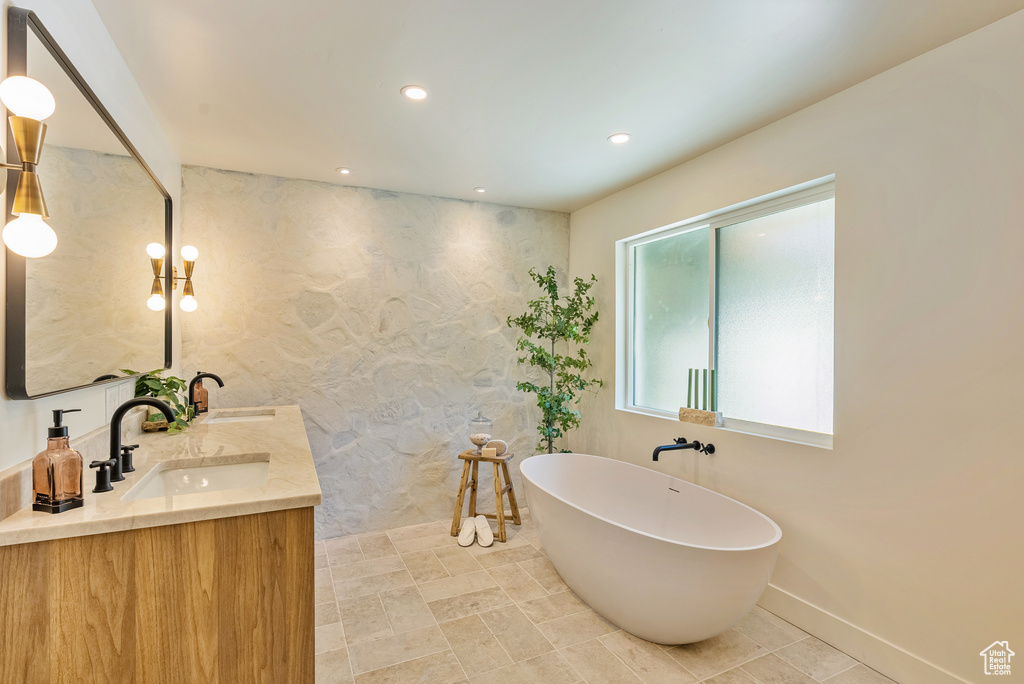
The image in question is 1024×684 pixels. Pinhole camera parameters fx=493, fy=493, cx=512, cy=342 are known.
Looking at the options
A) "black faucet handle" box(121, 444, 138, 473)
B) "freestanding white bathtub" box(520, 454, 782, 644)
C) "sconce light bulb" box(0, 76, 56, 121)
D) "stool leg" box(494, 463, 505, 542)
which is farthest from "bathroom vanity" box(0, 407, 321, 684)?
"stool leg" box(494, 463, 505, 542)

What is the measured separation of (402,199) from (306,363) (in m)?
1.34

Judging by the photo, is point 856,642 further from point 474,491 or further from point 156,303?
point 156,303

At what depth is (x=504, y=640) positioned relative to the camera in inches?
86.7

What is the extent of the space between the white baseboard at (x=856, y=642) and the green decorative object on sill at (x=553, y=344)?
162 cm

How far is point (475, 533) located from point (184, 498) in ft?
7.64

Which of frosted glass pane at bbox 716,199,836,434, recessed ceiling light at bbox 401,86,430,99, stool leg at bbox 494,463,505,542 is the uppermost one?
recessed ceiling light at bbox 401,86,430,99

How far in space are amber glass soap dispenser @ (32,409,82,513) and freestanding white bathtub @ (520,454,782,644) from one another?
1791mm

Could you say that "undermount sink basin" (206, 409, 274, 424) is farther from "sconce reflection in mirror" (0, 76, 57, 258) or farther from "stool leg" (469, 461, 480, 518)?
"sconce reflection in mirror" (0, 76, 57, 258)

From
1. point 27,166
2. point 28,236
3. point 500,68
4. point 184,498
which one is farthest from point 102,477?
point 500,68

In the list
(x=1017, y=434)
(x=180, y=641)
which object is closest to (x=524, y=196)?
(x=1017, y=434)

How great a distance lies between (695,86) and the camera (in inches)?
82.0

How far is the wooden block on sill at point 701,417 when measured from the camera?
9.00 ft

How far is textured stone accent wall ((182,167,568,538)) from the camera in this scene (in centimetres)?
312

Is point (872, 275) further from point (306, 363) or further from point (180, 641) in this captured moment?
point (306, 363)
